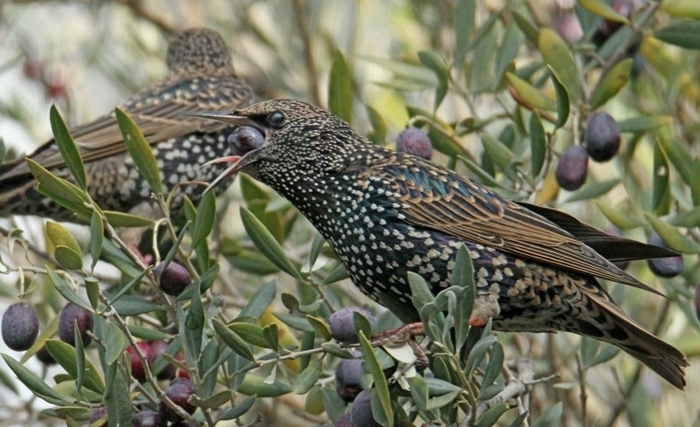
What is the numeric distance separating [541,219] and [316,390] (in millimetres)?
911

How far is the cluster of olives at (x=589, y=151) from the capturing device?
416 cm

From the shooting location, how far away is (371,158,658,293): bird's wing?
406 cm

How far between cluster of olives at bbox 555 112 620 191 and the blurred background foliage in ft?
0.26

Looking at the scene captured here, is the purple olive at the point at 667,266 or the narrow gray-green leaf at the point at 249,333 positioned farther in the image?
the purple olive at the point at 667,266

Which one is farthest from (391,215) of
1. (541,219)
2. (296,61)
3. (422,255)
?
(296,61)

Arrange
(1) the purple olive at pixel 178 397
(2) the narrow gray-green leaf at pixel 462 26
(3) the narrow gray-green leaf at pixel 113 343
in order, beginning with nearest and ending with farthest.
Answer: (3) the narrow gray-green leaf at pixel 113 343 → (1) the purple olive at pixel 178 397 → (2) the narrow gray-green leaf at pixel 462 26

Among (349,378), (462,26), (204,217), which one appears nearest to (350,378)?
(349,378)

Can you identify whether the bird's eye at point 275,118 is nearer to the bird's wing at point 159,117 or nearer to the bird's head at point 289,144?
the bird's head at point 289,144

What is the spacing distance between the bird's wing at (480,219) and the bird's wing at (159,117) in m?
1.30

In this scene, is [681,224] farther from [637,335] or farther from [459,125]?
[459,125]

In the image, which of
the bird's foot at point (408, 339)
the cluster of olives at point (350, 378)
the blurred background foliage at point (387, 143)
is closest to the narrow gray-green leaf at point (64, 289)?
the blurred background foliage at point (387, 143)

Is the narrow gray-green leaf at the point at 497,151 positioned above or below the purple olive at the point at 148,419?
above

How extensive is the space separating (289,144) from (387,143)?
0.85 metres

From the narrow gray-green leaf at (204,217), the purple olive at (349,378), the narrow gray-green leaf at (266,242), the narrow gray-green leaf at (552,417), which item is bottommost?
the narrow gray-green leaf at (552,417)
